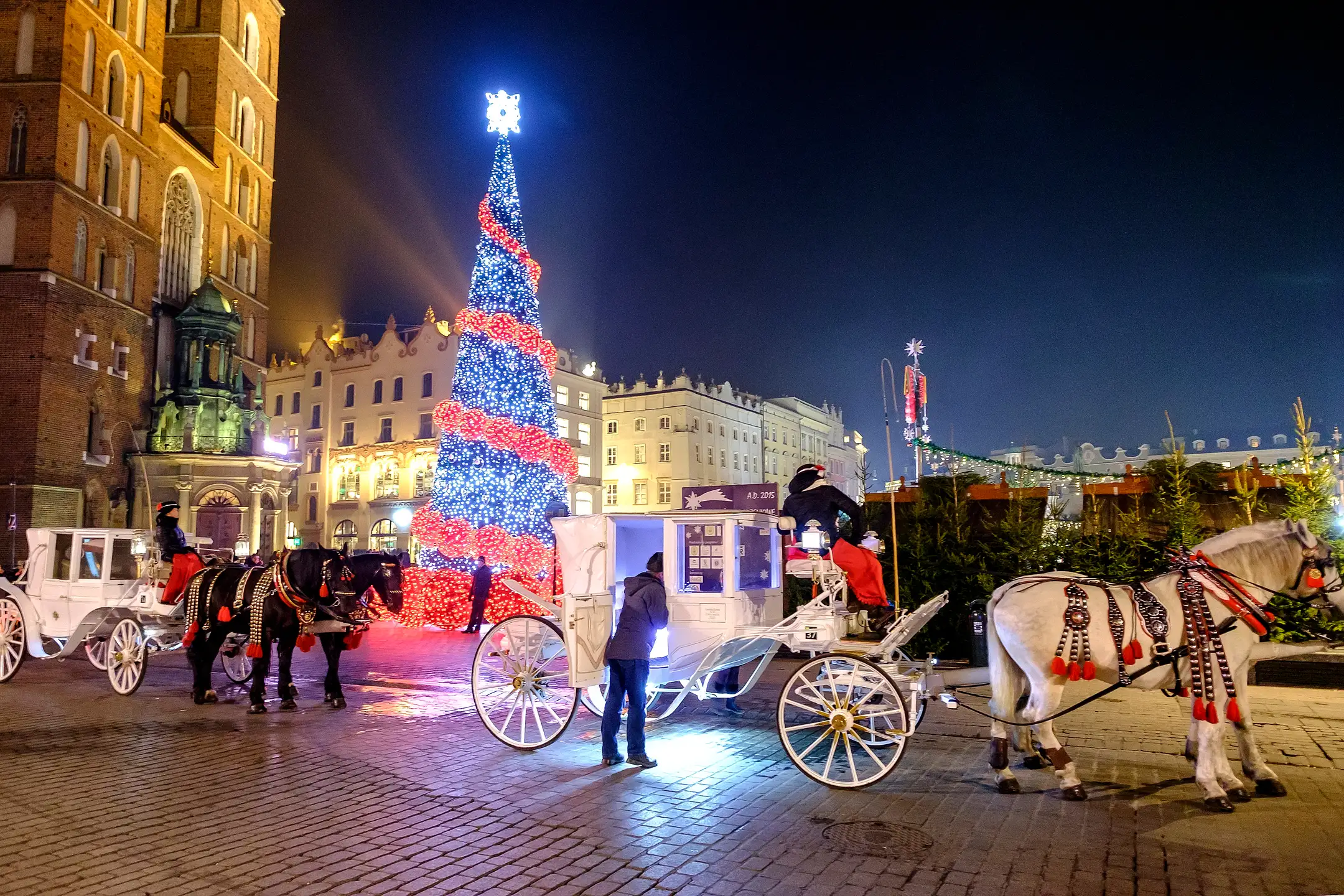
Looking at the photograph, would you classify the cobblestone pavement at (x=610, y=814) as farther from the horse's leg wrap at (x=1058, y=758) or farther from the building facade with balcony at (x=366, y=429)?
the building facade with balcony at (x=366, y=429)

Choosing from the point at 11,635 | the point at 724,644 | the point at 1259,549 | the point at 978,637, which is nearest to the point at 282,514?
the point at 11,635

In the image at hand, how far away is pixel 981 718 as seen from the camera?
9.61m

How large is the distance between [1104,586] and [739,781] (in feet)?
10.8

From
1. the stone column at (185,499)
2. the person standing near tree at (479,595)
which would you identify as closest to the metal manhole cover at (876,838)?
the person standing near tree at (479,595)

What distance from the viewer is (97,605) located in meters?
11.7

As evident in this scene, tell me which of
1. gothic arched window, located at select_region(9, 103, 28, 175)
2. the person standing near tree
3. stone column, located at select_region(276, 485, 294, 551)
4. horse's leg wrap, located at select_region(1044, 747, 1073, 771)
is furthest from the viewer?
stone column, located at select_region(276, 485, 294, 551)

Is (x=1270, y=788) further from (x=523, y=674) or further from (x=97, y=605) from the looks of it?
(x=97, y=605)

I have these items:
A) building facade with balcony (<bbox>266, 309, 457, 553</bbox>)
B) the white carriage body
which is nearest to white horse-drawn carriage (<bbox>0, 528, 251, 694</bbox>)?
the white carriage body

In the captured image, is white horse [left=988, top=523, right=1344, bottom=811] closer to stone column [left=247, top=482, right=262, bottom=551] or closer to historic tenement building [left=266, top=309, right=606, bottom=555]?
stone column [left=247, top=482, right=262, bottom=551]

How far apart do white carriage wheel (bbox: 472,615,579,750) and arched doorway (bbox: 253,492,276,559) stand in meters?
29.5

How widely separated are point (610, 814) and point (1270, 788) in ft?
15.9

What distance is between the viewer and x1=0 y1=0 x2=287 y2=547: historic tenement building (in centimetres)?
2881

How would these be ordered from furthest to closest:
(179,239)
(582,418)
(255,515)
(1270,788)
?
(582,418) → (179,239) → (255,515) → (1270,788)

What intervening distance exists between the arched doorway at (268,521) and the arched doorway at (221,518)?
2.98ft
